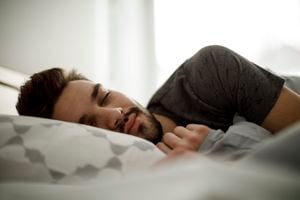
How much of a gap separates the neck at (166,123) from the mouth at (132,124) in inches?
4.2

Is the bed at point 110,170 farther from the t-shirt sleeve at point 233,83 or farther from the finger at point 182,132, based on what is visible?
the t-shirt sleeve at point 233,83

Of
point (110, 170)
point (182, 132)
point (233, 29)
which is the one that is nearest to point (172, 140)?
point (182, 132)

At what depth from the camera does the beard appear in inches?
36.3

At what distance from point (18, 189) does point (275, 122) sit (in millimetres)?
625

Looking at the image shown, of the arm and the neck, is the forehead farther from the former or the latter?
the arm

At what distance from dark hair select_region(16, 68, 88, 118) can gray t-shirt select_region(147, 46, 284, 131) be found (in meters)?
0.32

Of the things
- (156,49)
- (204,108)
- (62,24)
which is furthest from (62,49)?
(204,108)

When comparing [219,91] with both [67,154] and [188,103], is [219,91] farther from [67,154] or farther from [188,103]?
[67,154]

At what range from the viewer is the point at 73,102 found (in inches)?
37.7

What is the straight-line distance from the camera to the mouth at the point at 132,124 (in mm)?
912

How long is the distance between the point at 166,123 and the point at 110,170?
0.49 meters

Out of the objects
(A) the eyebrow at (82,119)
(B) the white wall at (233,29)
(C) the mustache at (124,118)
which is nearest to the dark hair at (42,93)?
(A) the eyebrow at (82,119)

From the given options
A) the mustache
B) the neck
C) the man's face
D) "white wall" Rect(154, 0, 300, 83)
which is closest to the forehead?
the man's face

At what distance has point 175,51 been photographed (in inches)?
73.2
